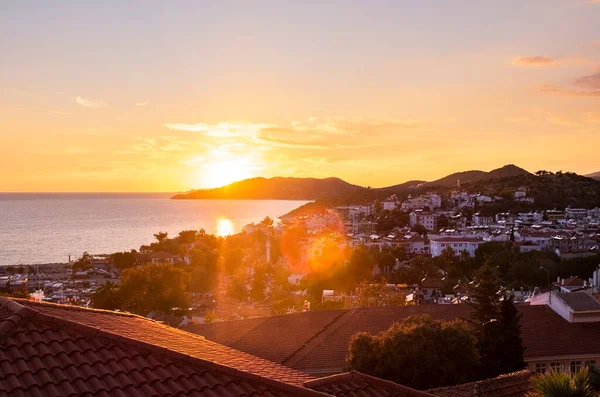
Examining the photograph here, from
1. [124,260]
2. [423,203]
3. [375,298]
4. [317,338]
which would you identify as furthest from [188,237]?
[423,203]

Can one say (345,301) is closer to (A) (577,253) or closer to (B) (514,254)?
(B) (514,254)

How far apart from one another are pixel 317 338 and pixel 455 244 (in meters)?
43.9

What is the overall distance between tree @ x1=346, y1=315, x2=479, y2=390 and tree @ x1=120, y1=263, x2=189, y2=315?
14.9 meters

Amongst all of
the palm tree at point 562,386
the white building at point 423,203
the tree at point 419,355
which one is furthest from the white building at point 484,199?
the palm tree at point 562,386

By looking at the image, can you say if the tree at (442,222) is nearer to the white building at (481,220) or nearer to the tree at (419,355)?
the white building at (481,220)

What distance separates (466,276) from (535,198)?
227ft

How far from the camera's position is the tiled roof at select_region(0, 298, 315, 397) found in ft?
11.2

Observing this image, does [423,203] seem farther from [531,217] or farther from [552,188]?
[531,217]

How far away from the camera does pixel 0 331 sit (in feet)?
12.1

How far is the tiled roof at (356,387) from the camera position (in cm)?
466

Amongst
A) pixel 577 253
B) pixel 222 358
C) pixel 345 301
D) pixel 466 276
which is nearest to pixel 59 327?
pixel 222 358

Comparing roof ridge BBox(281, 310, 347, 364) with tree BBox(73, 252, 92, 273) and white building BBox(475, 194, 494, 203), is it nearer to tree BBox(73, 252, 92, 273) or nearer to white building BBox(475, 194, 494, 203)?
tree BBox(73, 252, 92, 273)

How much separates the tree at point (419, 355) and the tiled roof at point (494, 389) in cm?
253

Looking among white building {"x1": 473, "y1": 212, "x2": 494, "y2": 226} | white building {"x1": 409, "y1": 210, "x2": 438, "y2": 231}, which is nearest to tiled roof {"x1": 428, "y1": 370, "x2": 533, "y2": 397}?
white building {"x1": 409, "y1": 210, "x2": 438, "y2": 231}
